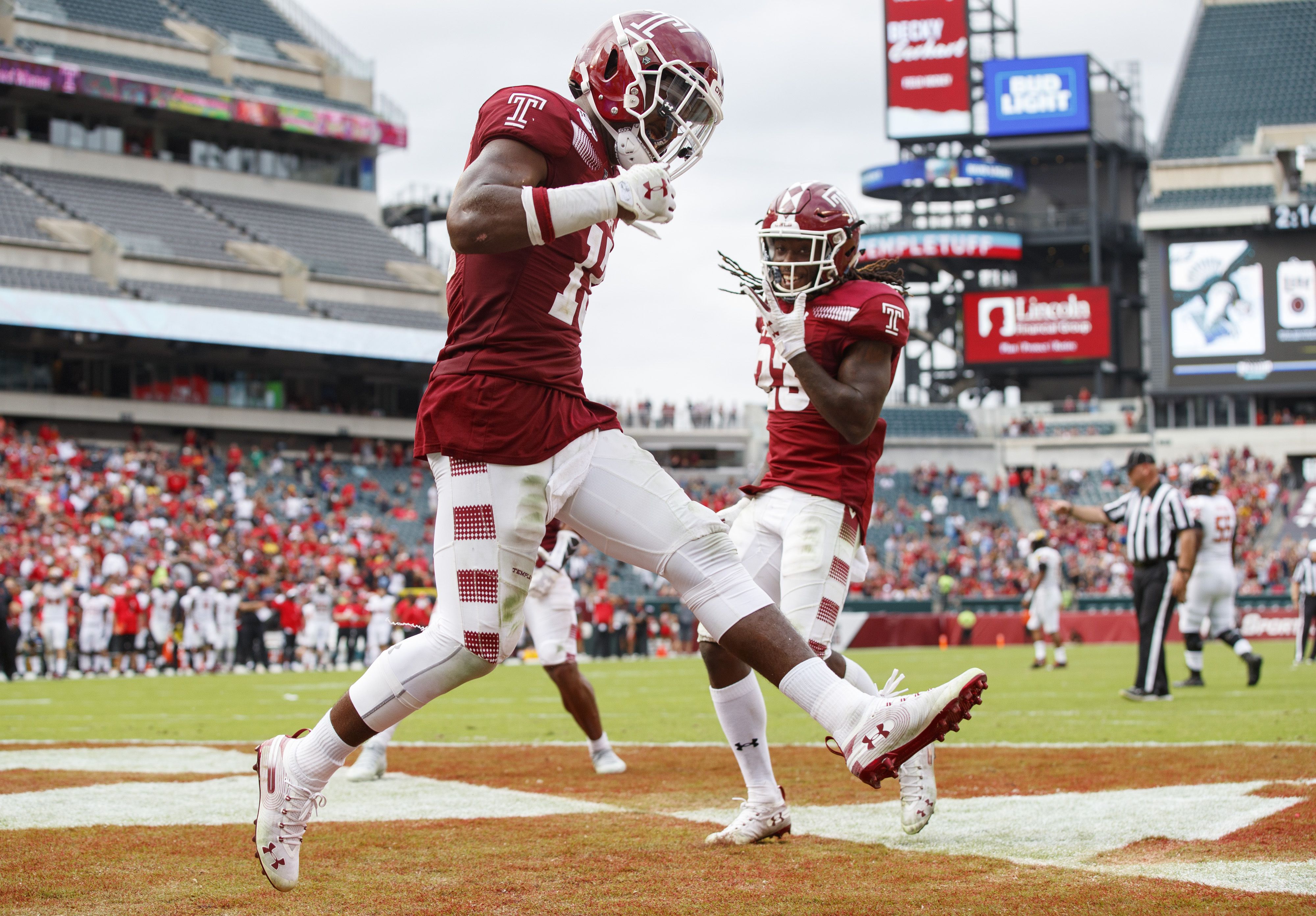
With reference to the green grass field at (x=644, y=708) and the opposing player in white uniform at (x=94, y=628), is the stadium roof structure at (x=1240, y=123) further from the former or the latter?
the opposing player in white uniform at (x=94, y=628)

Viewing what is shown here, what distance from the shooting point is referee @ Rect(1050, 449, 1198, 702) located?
11.1 m

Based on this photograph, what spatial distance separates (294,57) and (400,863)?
4590cm

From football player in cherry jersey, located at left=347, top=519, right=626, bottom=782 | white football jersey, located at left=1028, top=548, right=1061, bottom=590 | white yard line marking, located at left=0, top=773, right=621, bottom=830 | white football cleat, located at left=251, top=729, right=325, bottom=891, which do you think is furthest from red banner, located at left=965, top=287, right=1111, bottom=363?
white football cleat, located at left=251, top=729, right=325, bottom=891

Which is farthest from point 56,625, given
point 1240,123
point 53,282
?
point 1240,123

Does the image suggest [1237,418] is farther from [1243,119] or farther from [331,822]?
[331,822]

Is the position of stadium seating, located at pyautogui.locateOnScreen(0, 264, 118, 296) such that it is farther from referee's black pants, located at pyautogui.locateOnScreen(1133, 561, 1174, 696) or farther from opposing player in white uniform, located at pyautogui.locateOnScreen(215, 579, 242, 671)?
referee's black pants, located at pyautogui.locateOnScreen(1133, 561, 1174, 696)

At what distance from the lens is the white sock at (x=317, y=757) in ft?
13.6

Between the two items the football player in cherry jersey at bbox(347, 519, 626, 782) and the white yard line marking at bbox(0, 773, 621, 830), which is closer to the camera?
the white yard line marking at bbox(0, 773, 621, 830)

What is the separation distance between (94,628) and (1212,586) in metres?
17.2

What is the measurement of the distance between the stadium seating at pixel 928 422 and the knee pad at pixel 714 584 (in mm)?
45104

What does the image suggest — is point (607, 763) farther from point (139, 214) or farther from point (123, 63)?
point (123, 63)

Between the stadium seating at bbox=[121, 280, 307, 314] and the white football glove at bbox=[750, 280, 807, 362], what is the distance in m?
33.7

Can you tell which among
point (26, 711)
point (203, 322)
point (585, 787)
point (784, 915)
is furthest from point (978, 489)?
point (784, 915)

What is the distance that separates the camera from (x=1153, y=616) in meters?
11.2
